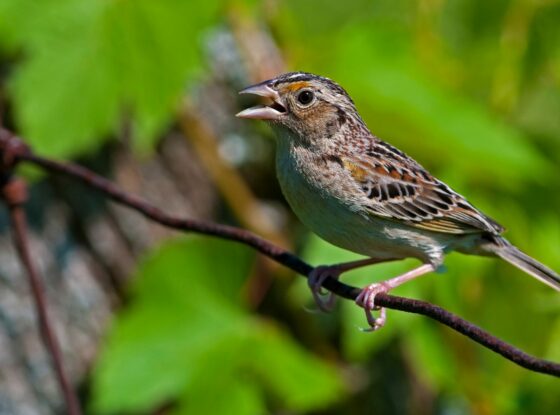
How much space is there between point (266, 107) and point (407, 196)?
53 cm

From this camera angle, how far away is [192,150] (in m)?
5.38

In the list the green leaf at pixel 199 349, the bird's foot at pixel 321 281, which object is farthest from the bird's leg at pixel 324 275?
the green leaf at pixel 199 349

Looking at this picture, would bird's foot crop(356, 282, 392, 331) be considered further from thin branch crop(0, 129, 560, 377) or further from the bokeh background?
the bokeh background

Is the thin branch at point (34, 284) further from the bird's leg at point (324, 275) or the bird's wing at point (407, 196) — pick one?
the bird's wing at point (407, 196)

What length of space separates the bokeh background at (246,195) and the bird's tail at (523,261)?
9 centimetres

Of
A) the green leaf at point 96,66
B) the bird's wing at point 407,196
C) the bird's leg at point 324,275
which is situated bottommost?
the bird's leg at point 324,275

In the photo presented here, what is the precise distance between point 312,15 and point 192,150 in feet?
3.81

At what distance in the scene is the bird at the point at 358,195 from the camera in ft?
9.71

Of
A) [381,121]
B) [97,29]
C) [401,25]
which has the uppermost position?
[97,29]

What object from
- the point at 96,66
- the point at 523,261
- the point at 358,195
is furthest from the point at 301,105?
the point at 96,66

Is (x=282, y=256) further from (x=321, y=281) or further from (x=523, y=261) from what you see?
(x=523, y=261)

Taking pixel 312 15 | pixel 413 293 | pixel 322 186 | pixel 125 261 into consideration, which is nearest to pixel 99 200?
pixel 125 261

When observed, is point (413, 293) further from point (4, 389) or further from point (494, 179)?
point (4, 389)

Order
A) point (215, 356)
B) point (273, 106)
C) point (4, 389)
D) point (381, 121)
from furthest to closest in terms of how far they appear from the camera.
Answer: point (4, 389), point (215, 356), point (381, 121), point (273, 106)
